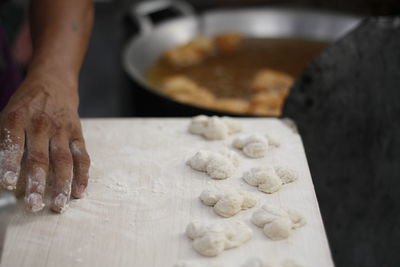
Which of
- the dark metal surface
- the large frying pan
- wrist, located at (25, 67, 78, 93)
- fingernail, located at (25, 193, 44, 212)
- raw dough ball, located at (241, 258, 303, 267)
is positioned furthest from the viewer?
the large frying pan

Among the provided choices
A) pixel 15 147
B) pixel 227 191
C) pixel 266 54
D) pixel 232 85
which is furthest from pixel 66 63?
pixel 266 54

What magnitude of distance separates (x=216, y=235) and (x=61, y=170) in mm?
407

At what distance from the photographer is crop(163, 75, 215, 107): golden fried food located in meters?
2.47

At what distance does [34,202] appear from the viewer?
3.95ft

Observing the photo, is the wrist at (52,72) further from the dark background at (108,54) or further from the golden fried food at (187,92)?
the dark background at (108,54)

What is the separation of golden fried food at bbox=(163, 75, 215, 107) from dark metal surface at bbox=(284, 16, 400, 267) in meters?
0.58

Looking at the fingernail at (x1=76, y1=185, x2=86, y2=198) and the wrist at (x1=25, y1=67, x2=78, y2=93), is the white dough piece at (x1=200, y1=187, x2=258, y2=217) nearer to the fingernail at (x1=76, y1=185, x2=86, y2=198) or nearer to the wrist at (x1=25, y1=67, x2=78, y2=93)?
the fingernail at (x1=76, y1=185, x2=86, y2=198)

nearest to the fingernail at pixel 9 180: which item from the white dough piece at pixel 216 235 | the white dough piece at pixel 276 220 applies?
the white dough piece at pixel 216 235

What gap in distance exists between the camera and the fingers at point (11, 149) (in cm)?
123

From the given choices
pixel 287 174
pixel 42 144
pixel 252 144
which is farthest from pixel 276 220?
pixel 42 144

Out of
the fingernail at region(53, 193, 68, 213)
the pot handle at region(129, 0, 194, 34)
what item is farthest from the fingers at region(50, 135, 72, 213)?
the pot handle at region(129, 0, 194, 34)

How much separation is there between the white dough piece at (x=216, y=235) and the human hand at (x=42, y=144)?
1.02ft

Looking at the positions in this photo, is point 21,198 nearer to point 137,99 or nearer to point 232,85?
point 137,99

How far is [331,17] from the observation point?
3.26m
